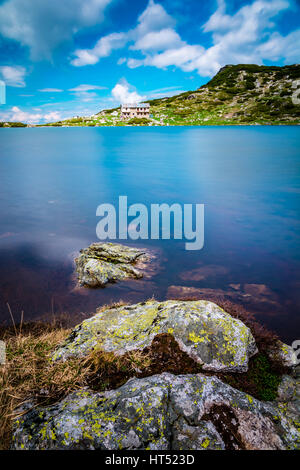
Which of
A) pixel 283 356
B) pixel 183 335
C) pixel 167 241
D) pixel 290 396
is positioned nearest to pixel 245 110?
pixel 167 241

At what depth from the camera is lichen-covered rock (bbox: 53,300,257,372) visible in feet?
17.3

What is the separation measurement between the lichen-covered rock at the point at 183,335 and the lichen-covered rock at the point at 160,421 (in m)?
0.80

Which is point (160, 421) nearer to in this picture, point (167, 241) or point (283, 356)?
point (283, 356)

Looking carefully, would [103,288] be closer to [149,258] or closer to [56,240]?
[149,258]

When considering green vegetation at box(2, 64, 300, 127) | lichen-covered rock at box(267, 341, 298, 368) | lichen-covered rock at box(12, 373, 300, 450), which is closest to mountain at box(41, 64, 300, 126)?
green vegetation at box(2, 64, 300, 127)

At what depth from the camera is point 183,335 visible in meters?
5.61

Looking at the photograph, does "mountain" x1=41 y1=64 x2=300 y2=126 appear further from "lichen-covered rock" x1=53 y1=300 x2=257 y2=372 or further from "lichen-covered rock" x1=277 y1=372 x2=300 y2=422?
"lichen-covered rock" x1=277 y1=372 x2=300 y2=422

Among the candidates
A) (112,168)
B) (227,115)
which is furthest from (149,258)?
(227,115)

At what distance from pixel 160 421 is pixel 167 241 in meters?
12.4

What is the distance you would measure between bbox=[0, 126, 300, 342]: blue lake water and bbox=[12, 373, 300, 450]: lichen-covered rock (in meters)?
5.16

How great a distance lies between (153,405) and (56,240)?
48.2 feet

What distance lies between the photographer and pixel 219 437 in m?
3.75

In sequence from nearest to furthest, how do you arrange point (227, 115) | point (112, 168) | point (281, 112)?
point (112, 168), point (281, 112), point (227, 115)
